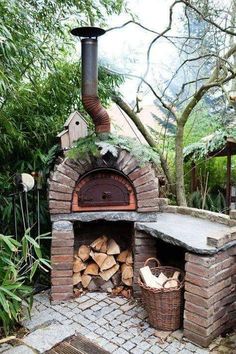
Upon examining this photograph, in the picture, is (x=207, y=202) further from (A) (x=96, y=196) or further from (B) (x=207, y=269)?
(B) (x=207, y=269)

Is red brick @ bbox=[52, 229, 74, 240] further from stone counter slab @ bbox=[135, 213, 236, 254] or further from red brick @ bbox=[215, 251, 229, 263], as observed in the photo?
red brick @ bbox=[215, 251, 229, 263]

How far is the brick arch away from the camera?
9.81 feet

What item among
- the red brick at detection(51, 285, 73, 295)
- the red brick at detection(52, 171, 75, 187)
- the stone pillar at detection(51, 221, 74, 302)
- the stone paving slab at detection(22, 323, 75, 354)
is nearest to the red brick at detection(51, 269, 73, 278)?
the stone pillar at detection(51, 221, 74, 302)

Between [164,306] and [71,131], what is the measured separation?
180cm

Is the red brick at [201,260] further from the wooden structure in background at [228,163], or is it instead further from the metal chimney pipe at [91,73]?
the wooden structure in background at [228,163]

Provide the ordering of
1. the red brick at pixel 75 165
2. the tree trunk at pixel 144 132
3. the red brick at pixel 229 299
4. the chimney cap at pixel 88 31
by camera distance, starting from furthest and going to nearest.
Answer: the tree trunk at pixel 144 132 → the red brick at pixel 75 165 → the chimney cap at pixel 88 31 → the red brick at pixel 229 299

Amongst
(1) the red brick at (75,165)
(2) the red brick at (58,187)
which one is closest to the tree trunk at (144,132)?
(1) the red brick at (75,165)

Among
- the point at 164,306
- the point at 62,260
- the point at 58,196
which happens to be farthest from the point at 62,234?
the point at 164,306

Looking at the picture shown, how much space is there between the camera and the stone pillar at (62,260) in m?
3.08

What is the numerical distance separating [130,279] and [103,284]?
310mm

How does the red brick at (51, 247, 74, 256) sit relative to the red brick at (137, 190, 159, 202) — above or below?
below

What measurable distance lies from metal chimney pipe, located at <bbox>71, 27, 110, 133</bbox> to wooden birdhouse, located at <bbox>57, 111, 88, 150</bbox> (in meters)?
0.19

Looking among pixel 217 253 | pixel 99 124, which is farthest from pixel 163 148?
pixel 217 253

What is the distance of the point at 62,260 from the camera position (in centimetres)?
313
